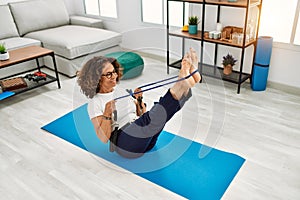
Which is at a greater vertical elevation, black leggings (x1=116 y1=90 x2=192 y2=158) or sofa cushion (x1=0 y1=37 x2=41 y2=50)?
sofa cushion (x1=0 y1=37 x2=41 y2=50)

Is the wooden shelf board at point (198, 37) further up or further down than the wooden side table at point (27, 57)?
further up

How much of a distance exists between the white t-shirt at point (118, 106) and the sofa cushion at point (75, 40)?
1.44 m

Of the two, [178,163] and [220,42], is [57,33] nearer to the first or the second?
[220,42]

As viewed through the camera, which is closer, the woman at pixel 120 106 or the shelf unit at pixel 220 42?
the woman at pixel 120 106

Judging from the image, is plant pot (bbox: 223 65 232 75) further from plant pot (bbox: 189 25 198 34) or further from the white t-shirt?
the white t-shirt

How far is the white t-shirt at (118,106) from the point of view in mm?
1732

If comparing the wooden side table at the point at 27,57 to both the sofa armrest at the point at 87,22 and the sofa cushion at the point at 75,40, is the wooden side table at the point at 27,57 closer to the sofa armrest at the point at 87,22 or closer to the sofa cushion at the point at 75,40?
the sofa cushion at the point at 75,40

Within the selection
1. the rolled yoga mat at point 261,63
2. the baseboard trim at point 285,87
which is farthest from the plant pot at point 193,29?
the baseboard trim at point 285,87

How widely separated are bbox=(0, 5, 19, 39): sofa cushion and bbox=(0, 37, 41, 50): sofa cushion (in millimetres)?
73

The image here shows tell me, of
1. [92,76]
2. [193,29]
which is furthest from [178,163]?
[193,29]

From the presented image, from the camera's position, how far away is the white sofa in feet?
10.7

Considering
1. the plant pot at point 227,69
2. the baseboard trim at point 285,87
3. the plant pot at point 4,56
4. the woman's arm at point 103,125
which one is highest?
the plant pot at point 4,56

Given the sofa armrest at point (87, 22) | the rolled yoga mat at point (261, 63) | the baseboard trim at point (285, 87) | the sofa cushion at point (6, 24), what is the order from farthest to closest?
the sofa armrest at point (87, 22)
the sofa cushion at point (6, 24)
the baseboard trim at point (285, 87)
the rolled yoga mat at point (261, 63)

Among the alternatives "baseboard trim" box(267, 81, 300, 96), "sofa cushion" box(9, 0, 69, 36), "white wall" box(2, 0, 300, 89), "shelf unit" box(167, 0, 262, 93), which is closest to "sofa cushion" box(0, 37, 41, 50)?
"sofa cushion" box(9, 0, 69, 36)
